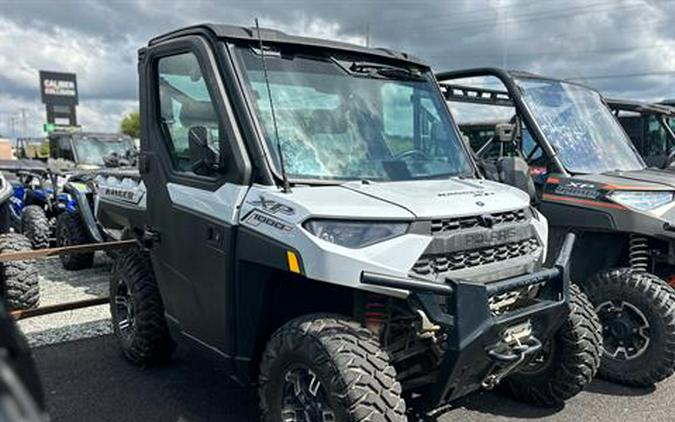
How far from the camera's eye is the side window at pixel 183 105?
3.45 m

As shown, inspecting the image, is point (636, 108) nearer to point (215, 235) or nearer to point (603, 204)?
point (603, 204)

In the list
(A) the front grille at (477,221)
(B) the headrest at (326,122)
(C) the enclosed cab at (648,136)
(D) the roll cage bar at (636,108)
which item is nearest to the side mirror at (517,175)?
(A) the front grille at (477,221)

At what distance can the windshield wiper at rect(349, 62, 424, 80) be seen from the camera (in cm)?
376

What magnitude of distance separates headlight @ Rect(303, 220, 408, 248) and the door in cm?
60

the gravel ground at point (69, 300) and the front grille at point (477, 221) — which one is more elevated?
the front grille at point (477, 221)

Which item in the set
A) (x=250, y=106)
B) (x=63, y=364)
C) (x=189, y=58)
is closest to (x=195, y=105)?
(x=189, y=58)

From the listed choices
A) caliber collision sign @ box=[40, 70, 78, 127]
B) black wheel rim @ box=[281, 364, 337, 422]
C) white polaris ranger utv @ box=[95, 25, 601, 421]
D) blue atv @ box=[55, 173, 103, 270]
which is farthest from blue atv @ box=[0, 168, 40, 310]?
caliber collision sign @ box=[40, 70, 78, 127]

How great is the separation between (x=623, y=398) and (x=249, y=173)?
3.24 m

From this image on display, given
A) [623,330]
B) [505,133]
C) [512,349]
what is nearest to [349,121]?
[505,133]

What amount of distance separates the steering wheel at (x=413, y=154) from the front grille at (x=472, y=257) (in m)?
0.88

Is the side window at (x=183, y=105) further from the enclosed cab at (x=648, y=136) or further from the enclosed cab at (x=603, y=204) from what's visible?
the enclosed cab at (x=648, y=136)

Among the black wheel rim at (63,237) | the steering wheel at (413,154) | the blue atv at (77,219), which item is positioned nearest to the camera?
the steering wheel at (413,154)

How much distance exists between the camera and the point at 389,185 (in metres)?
3.37

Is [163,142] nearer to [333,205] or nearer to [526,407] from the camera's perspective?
[333,205]
